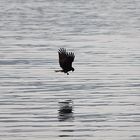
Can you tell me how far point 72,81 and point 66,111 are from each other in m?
5.16

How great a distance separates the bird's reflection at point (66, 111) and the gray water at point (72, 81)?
1.7 inches

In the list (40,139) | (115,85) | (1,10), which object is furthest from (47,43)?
(1,10)

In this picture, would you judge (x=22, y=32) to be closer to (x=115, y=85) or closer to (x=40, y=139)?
(x=115, y=85)

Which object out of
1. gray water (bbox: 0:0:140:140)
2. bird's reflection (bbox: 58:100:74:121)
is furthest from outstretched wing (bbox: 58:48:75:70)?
bird's reflection (bbox: 58:100:74:121)

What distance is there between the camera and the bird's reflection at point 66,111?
18672 mm

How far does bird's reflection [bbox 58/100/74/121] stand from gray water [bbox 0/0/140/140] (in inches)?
1.7

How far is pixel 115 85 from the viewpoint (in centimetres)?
2372

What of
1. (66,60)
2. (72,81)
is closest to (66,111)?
(66,60)

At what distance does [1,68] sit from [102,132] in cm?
1093

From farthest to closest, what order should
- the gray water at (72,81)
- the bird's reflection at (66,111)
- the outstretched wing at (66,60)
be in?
1. the outstretched wing at (66,60)
2. the bird's reflection at (66,111)
3. the gray water at (72,81)

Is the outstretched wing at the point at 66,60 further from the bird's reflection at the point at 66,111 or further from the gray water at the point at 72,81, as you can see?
the bird's reflection at the point at 66,111

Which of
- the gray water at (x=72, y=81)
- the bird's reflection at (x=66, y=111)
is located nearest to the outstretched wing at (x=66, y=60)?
the gray water at (x=72, y=81)

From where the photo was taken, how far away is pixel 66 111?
63.9 feet

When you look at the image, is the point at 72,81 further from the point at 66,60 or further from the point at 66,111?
the point at 66,111
